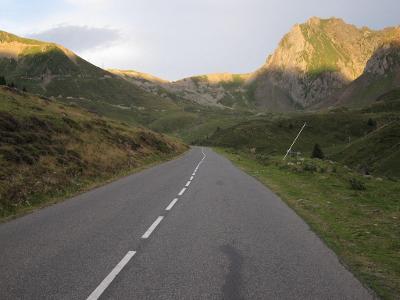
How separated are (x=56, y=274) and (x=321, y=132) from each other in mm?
128242

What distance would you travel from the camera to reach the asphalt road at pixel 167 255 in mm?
Result: 6520

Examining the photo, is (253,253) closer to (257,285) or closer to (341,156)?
(257,285)

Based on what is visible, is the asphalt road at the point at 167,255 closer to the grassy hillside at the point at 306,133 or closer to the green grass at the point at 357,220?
the green grass at the point at 357,220

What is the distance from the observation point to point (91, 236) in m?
10.0

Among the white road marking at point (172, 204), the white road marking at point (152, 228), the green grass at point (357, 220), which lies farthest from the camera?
the white road marking at point (172, 204)

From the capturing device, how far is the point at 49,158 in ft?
80.1

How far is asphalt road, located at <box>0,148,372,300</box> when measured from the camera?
21.4ft

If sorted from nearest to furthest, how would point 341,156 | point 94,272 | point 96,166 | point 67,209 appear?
point 94,272 < point 67,209 < point 96,166 < point 341,156

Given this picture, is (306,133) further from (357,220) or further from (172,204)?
(357,220)

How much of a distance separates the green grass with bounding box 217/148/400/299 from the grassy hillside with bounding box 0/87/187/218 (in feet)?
34.4

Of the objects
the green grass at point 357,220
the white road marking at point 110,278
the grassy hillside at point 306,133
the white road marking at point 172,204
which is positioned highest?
the grassy hillside at point 306,133

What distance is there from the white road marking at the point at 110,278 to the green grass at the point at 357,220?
4417 mm

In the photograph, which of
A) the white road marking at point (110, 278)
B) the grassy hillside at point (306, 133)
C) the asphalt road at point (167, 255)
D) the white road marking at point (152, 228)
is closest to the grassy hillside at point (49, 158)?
the asphalt road at point (167, 255)

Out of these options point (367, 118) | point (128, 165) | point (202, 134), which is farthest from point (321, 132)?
point (128, 165)
